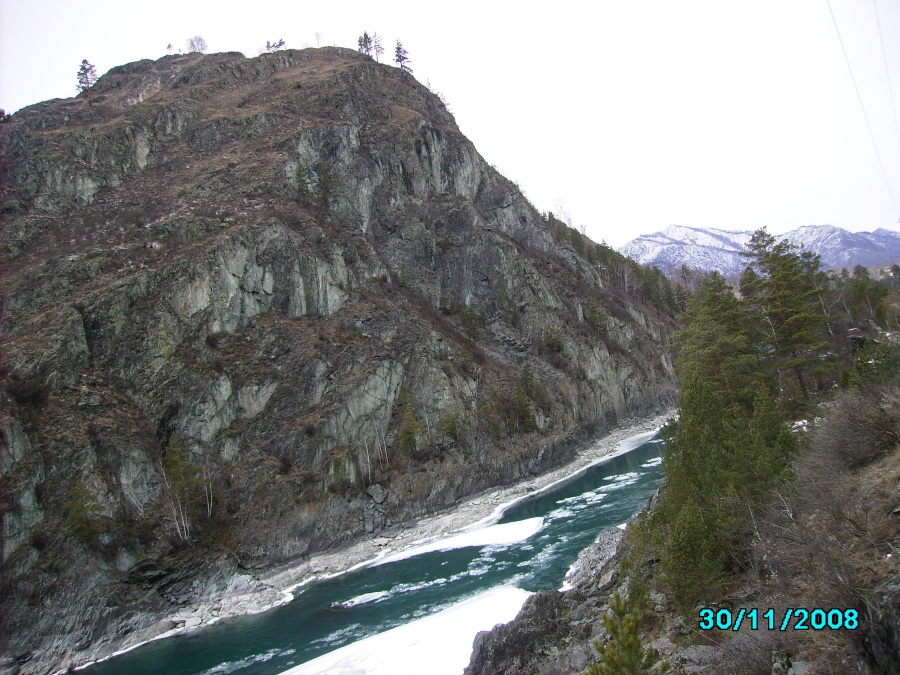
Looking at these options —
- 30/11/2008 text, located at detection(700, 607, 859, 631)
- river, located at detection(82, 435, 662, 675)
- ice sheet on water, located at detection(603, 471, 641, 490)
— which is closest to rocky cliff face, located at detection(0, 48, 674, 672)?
river, located at detection(82, 435, 662, 675)

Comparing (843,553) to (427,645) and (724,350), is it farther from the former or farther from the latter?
(724,350)

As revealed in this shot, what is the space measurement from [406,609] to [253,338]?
3270 centimetres

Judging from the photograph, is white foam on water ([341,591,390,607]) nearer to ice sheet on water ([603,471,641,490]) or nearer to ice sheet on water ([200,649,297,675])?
ice sheet on water ([200,649,297,675])

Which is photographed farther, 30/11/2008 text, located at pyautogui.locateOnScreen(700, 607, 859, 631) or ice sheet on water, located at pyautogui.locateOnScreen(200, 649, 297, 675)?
ice sheet on water, located at pyautogui.locateOnScreen(200, 649, 297, 675)

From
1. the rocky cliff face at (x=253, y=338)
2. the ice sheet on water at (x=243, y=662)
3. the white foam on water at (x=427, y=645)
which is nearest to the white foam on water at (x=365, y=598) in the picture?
the ice sheet on water at (x=243, y=662)

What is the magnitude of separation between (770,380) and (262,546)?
1493 inches

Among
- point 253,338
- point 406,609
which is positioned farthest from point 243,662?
point 253,338

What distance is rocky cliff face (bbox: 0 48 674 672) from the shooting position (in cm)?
3294

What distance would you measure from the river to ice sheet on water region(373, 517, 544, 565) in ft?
0.33

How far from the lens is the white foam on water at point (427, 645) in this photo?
19078 mm

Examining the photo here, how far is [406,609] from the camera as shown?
25.7 m

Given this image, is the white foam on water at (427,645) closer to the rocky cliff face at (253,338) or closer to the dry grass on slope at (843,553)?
the dry grass on slope at (843,553)

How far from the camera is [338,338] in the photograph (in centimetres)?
5166

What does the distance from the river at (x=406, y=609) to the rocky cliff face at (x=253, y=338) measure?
6.76m
